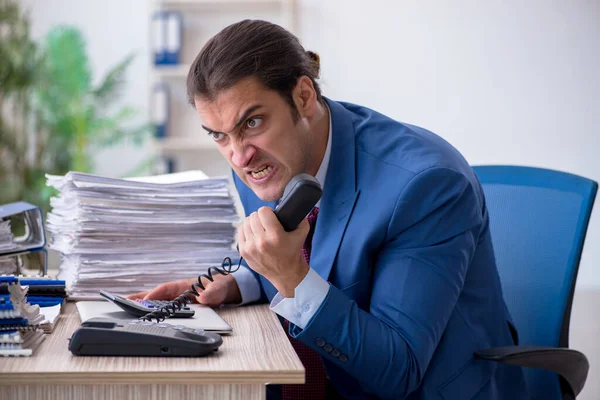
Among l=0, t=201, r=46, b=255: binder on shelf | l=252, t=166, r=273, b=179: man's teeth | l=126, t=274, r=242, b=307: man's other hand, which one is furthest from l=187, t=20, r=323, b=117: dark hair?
l=0, t=201, r=46, b=255: binder on shelf

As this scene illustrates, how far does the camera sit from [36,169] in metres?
4.57

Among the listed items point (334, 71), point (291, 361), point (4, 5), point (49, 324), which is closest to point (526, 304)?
point (291, 361)

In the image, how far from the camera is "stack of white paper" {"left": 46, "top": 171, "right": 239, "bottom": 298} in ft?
4.91

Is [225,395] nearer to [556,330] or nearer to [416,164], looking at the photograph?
[416,164]

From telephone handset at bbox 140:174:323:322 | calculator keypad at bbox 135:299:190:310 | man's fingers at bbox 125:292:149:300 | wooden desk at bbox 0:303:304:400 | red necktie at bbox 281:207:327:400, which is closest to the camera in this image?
wooden desk at bbox 0:303:304:400

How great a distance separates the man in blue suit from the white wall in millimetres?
2738

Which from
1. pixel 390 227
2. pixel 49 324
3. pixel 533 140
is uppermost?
pixel 390 227

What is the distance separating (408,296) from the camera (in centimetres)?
122

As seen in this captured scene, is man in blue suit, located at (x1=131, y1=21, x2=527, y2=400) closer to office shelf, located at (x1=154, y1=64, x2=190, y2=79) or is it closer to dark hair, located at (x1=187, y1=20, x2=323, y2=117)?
dark hair, located at (x1=187, y1=20, x2=323, y2=117)

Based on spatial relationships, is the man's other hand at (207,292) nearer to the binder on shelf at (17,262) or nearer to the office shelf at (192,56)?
the binder on shelf at (17,262)

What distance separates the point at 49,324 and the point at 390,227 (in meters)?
0.58

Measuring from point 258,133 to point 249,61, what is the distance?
0.13 meters

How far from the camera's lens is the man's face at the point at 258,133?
130 centimetres

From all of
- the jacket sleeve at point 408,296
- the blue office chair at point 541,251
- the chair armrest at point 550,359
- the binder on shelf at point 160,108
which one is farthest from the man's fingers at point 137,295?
the binder on shelf at point 160,108
